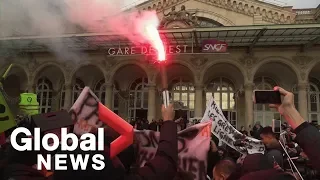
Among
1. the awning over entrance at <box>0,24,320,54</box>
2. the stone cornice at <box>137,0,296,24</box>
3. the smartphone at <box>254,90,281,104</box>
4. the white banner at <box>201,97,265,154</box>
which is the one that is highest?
the stone cornice at <box>137,0,296,24</box>

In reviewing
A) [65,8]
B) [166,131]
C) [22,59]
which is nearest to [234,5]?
[22,59]

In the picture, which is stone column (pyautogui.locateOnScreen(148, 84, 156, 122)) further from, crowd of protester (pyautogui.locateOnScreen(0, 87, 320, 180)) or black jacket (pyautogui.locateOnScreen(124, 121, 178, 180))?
black jacket (pyautogui.locateOnScreen(124, 121, 178, 180))

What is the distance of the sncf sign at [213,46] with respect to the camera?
20.4m

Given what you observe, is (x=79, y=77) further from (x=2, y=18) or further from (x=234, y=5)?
(x=2, y=18)

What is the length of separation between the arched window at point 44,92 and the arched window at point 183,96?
32.9ft

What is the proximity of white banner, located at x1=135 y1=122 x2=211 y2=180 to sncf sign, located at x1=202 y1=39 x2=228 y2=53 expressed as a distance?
648 inches

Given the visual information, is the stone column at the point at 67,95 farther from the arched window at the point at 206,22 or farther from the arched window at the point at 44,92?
the arched window at the point at 206,22

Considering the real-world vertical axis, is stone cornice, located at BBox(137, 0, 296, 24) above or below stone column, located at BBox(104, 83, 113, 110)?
above

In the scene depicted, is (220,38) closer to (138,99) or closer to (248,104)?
(248,104)

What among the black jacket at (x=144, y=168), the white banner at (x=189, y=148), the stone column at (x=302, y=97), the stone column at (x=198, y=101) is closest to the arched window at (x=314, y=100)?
the stone column at (x=302, y=97)

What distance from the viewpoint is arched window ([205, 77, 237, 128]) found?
975 inches

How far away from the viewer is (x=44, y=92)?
1056 inches

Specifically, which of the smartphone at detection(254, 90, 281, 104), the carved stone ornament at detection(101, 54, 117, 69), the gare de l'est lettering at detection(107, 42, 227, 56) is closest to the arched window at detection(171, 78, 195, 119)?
the gare de l'est lettering at detection(107, 42, 227, 56)

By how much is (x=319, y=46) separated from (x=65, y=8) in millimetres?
17216
